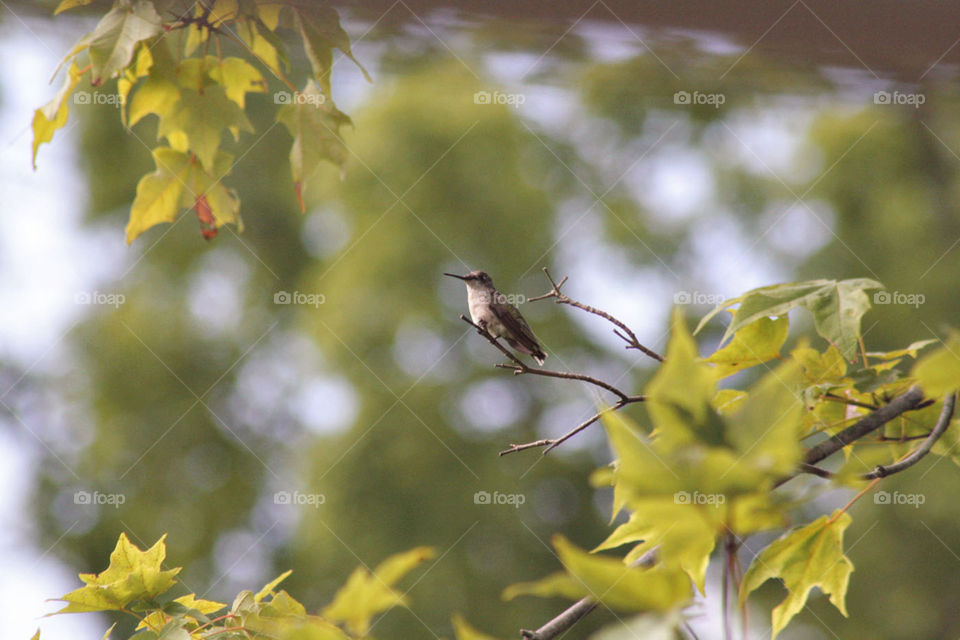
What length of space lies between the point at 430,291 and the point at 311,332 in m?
1.36

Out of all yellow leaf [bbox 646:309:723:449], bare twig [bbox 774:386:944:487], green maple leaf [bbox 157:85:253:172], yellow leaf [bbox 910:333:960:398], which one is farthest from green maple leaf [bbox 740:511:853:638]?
green maple leaf [bbox 157:85:253:172]

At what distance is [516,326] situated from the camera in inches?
111

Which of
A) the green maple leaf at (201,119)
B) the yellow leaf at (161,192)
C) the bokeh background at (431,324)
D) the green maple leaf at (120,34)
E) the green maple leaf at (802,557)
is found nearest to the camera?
the green maple leaf at (802,557)

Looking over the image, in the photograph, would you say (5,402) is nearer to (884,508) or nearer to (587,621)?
(587,621)

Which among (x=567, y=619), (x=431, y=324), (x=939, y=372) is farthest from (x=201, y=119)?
(x=431, y=324)

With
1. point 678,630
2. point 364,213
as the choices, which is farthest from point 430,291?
A: point 678,630

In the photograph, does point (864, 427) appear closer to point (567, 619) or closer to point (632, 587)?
point (567, 619)

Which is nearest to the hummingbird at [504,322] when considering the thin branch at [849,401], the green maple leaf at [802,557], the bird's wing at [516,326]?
the bird's wing at [516,326]

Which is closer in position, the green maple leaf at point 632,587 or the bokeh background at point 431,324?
the green maple leaf at point 632,587

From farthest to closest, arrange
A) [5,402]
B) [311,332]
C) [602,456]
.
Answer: [5,402] < [311,332] < [602,456]

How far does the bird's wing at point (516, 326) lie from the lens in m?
2.81

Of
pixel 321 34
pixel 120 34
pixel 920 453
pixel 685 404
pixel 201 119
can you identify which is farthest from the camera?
pixel 201 119

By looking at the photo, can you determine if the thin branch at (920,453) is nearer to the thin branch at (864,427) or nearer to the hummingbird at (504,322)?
the thin branch at (864,427)

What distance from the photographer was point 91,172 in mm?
9750
